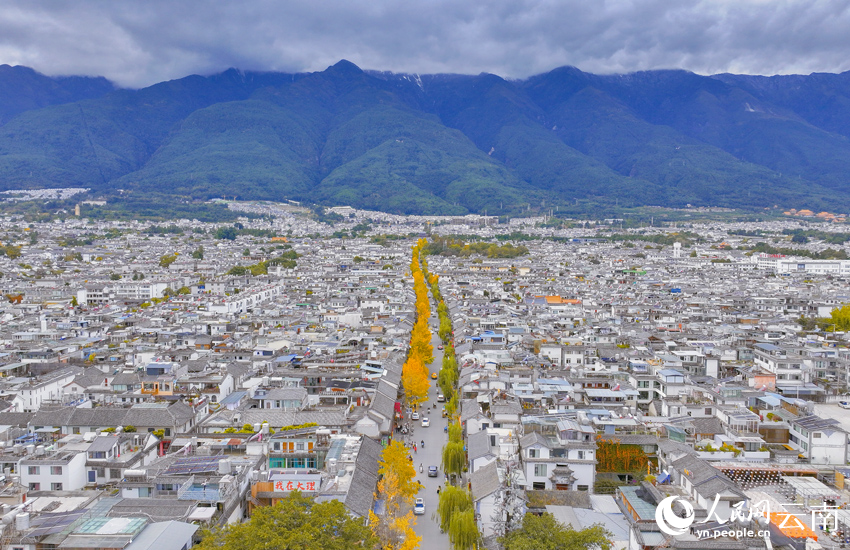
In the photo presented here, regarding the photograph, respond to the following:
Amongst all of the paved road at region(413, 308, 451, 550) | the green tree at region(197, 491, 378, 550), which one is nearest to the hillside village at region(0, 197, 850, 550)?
the paved road at region(413, 308, 451, 550)

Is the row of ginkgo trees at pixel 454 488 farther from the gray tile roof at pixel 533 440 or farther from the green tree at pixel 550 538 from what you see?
the gray tile roof at pixel 533 440

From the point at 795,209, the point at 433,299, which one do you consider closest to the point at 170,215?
the point at 433,299

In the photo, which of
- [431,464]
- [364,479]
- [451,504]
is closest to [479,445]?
[431,464]

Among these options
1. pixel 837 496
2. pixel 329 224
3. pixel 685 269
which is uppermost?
pixel 329 224

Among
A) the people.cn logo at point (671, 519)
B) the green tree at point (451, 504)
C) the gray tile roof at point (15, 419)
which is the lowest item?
the green tree at point (451, 504)

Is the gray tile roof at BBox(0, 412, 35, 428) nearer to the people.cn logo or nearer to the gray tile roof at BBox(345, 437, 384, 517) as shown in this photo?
the gray tile roof at BBox(345, 437, 384, 517)

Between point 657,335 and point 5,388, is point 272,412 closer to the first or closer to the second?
point 5,388

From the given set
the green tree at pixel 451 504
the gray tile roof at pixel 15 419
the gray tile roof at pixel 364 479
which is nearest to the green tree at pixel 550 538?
the green tree at pixel 451 504
